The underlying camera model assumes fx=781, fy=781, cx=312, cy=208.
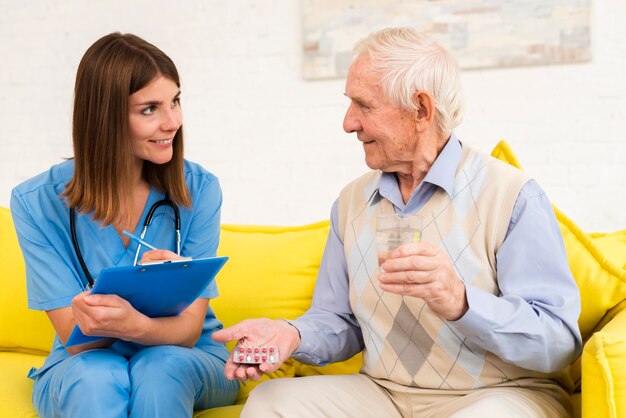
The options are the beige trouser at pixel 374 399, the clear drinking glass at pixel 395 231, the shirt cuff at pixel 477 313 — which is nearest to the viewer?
the clear drinking glass at pixel 395 231

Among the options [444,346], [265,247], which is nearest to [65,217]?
[265,247]

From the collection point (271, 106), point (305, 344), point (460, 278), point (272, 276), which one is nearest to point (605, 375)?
point (460, 278)

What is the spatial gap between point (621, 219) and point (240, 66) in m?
1.75

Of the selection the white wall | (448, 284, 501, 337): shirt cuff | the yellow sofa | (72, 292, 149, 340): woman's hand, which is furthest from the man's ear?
the white wall

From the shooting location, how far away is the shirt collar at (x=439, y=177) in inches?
68.4

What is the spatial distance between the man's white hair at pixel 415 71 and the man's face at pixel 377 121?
0.07ft

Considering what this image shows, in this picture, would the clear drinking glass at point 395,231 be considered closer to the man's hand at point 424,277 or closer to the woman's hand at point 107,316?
the man's hand at point 424,277

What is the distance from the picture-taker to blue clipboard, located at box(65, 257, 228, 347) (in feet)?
5.15

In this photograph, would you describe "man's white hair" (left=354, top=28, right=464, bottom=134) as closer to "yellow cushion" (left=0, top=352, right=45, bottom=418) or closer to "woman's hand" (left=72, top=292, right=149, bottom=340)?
"woman's hand" (left=72, top=292, right=149, bottom=340)

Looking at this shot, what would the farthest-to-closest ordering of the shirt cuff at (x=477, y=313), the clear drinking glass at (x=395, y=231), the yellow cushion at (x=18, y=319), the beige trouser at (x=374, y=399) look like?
1. the yellow cushion at (x=18, y=319)
2. the beige trouser at (x=374, y=399)
3. the shirt cuff at (x=477, y=313)
4. the clear drinking glass at (x=395, y=231)

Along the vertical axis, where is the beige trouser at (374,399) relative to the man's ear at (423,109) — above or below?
below

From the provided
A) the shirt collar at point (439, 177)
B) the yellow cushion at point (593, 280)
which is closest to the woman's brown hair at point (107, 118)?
the shirt collar at point (439, 177)

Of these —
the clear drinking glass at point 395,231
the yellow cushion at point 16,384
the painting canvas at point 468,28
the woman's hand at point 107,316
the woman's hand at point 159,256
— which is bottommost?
the yellow cushion at point 16,384

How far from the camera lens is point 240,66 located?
11.6ft
